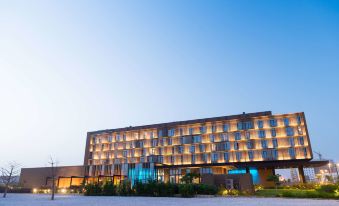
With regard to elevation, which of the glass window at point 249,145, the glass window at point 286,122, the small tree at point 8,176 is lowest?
the small tree at point 8,176

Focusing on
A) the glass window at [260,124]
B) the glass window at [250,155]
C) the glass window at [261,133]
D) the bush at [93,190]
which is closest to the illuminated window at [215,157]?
the glass window at [250,155]

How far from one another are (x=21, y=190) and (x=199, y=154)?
4008 cm

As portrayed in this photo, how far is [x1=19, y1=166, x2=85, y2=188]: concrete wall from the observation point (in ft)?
209

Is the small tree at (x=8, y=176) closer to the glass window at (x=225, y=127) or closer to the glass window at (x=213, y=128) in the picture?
the glass window at (x=213, y=128)

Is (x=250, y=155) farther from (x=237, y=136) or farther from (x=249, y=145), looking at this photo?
(x=237, y=136)

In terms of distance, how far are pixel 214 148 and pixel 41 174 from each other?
43.8m

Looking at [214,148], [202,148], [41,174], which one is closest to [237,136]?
[214,148]

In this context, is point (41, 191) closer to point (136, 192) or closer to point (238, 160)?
point (136, 192)

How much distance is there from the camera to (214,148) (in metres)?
58.5

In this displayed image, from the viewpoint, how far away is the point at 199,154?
59.6 metres

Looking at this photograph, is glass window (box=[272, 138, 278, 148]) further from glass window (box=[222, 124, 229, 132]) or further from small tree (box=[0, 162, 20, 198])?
small tree (box=[0, 162, 20, 198])

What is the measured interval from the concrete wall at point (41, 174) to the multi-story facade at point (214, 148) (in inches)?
132

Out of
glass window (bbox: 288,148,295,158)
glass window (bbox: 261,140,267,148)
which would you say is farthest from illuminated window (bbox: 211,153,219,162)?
glass window (bbox: 288,148,295,158)

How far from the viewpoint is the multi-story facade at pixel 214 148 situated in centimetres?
5209
